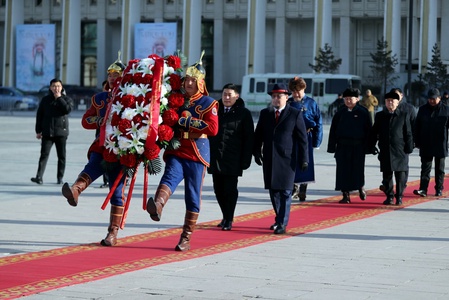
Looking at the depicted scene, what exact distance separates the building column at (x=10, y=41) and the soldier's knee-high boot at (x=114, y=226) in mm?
70614

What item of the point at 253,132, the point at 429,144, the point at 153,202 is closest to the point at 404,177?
the point at 429,144

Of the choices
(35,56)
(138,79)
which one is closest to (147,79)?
(138,79)

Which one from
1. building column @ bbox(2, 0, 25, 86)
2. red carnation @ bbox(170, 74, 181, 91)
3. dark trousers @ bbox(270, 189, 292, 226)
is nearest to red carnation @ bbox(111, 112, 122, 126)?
red carnation @ bbox(170, 74, 181, 91)

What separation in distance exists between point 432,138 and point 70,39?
64.3 meters

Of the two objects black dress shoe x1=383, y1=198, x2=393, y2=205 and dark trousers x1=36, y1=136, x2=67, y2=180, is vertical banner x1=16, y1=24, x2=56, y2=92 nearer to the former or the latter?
dark trousers x1=36, y1=136, x2=67, y2=180

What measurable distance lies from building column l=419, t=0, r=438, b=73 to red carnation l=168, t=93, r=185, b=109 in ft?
195

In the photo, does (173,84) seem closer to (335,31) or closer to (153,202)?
(153,202)

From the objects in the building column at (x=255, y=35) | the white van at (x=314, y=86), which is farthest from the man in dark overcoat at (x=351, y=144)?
the building column at (x=255, y=35)

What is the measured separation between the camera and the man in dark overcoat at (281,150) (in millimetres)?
12156

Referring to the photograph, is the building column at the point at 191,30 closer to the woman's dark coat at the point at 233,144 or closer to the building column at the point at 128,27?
the building column at the point at 128,27

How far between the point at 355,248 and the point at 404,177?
508 cm

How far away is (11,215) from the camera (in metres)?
13.5

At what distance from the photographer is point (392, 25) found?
6875 centimetres

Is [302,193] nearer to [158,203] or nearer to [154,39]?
[158,203]
